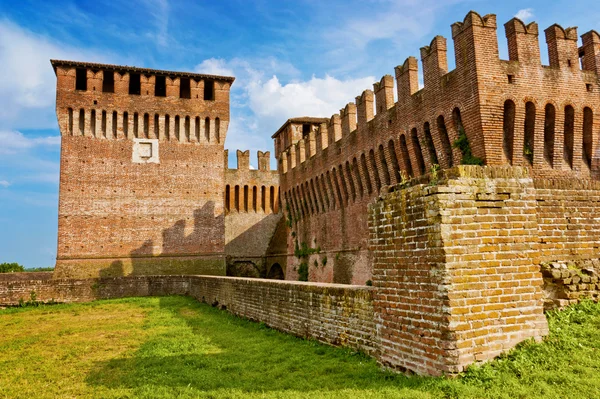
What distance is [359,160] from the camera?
19172 millimetres

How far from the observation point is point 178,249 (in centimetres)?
2703

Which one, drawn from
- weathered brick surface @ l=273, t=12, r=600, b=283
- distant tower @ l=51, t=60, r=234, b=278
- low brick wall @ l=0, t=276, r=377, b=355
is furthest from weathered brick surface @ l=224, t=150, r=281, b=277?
weathered brick surface @ l=273, t=12, r=600, b=283

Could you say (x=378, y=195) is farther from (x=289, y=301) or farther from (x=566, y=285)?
(x=566, y=285)

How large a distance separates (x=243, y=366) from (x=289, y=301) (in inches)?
98.1

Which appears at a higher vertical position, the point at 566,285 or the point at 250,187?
the point at 250,187

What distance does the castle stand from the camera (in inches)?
191

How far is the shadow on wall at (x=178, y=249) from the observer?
1024 inches

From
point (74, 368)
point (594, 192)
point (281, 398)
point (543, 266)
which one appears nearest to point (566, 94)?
point (594, 192)

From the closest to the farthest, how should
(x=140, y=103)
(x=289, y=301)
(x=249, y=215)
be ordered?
(x=289, y=301), (x=140, y=103), (x=249, y=215)

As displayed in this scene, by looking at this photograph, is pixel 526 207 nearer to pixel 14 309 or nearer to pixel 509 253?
pixel 509 253

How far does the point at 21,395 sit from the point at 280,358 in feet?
11.4

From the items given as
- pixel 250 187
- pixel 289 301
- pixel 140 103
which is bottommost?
pixel 289 301

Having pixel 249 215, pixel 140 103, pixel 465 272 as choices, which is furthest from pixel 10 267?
pixel 465 272

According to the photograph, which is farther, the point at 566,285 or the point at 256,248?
the point at 256,248
